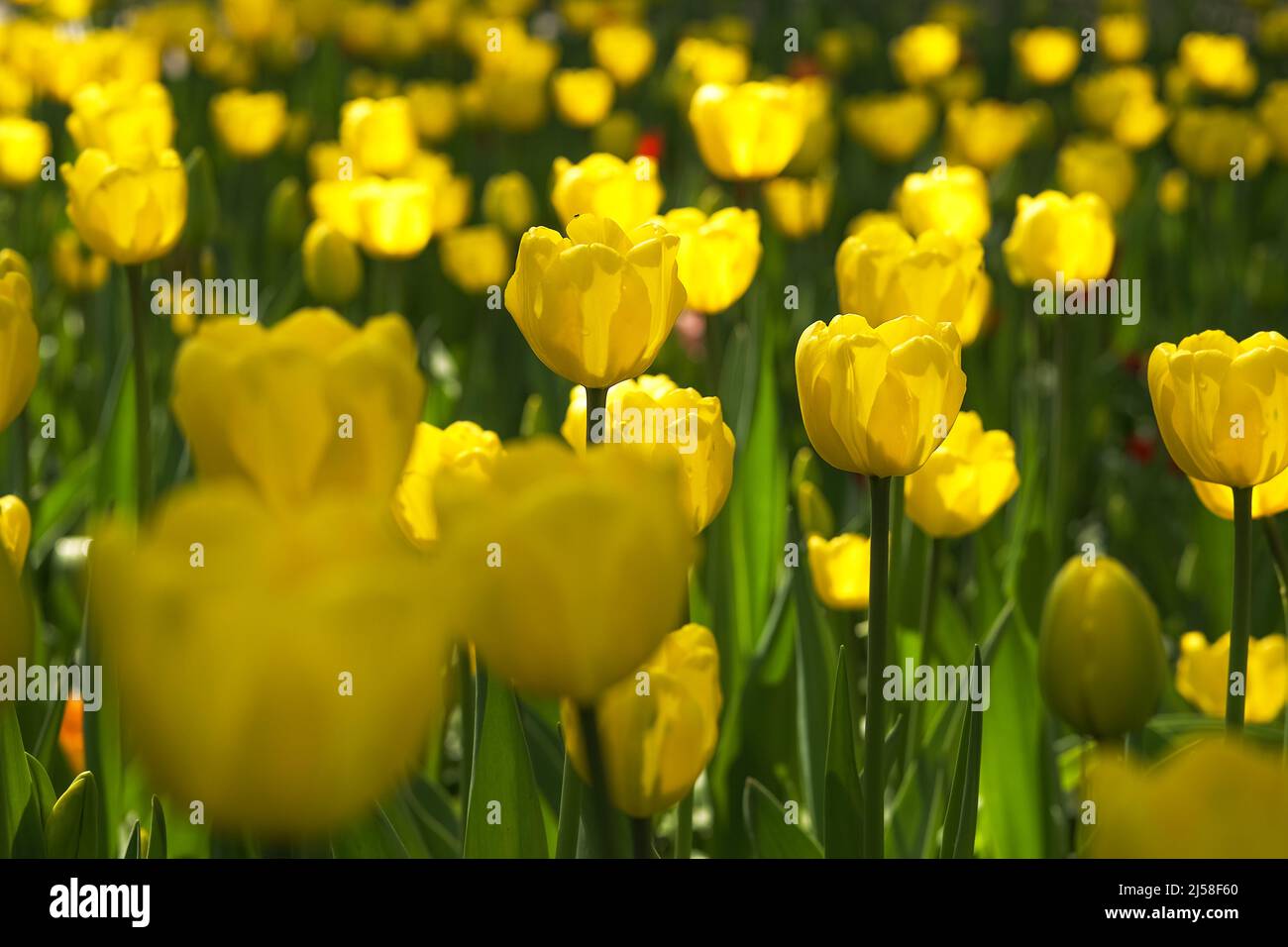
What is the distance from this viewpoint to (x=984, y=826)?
1.45 metres

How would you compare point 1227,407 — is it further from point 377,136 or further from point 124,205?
point 377,136

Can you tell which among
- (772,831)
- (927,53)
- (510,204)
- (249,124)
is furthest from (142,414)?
(927,53)

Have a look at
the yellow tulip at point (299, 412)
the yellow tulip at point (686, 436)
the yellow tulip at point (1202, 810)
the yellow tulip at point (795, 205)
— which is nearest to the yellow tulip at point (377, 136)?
the yellow tulip at point (795, 205)

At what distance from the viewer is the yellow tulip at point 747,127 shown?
207cm

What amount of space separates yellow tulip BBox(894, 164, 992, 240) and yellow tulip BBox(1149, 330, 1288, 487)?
71cm

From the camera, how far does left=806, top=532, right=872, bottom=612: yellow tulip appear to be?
1.58 metres

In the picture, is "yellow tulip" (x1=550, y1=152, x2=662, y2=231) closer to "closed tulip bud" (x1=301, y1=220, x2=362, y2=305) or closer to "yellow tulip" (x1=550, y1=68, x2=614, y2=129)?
"closed tulip bud" (x1=301, y1=220, x2=362, y2=305)

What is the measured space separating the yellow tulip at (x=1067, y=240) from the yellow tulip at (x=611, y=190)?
0.44 metres

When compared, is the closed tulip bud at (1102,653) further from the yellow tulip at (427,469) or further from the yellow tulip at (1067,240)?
the yellow tulip at (1067,240)

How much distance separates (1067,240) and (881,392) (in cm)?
81

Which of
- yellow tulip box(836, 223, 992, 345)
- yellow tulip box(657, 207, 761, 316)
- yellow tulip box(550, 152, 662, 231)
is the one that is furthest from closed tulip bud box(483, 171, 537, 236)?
yellow tulip box(836, 223, 992, 345)

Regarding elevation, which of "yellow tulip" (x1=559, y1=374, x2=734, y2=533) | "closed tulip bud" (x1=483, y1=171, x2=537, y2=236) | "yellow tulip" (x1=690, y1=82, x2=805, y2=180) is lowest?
"yellow tulip" (x1=559, y1=374, x2=734, y2=533)

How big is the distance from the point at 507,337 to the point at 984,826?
5.40 feet
